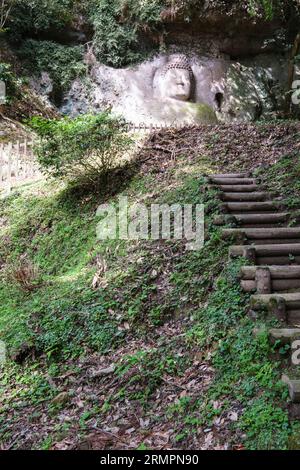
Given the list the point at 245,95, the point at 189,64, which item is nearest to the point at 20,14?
the point at 189,64

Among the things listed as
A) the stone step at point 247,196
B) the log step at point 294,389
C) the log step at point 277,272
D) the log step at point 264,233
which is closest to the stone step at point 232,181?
the stone step at point 247,196

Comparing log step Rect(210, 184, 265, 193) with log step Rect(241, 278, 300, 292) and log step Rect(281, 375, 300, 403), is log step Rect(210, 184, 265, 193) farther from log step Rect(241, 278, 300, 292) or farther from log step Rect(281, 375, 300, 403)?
log step Rect(281, 375, 300, 403)

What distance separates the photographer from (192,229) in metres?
6.34

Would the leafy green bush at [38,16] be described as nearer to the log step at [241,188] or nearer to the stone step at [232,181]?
the stone step at [232,181]

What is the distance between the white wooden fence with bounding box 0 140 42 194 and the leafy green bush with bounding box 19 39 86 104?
5.79 metres

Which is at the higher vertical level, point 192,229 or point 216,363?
point 192,229

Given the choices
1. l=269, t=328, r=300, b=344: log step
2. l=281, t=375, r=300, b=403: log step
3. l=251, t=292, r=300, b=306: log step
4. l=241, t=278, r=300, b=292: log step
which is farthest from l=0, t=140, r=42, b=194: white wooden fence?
l=281, t=375, r=300, b=403: log step

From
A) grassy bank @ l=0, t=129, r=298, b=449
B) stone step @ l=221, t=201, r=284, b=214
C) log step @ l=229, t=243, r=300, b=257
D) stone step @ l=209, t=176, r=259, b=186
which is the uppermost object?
stone step @ l=209, t=176, r=259, b=186

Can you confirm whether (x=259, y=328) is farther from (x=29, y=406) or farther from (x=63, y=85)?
(x=63, y=85)

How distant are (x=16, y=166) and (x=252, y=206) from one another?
6.92 m

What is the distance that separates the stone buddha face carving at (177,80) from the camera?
16.6 meters

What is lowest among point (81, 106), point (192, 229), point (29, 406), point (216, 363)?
point (29, 406)

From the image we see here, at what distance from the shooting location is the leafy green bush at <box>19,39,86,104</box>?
52.6ft

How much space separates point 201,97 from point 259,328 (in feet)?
47.6
